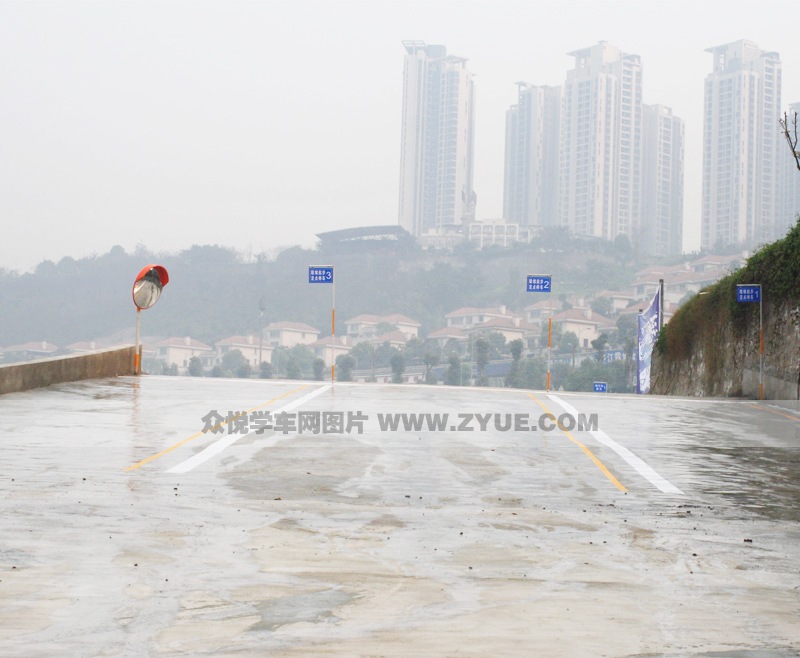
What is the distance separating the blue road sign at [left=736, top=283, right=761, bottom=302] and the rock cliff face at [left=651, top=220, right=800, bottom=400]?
631 mm

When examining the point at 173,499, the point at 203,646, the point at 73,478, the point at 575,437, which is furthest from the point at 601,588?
the point at 575,437

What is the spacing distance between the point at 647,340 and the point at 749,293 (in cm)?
1649

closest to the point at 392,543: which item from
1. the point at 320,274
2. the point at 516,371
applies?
the point at 320,274

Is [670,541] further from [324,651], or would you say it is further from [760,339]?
[760,339]

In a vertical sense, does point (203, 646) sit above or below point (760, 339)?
below

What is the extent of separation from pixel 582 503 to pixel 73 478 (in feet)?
14.5

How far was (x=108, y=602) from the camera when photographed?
5.86m

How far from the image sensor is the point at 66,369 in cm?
2286

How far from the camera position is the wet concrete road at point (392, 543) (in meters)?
5.41

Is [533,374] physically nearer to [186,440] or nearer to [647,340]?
[647,340]

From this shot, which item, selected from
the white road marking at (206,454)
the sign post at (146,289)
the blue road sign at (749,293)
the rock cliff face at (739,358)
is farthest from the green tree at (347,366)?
the white road marking at (206,454)

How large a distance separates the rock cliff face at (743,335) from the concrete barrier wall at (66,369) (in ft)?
53.1

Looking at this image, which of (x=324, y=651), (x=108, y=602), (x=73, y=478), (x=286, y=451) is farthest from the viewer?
(x=286, y=451)

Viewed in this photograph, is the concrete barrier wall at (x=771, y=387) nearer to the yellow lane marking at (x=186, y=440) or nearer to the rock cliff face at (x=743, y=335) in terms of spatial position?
the rock cliff face at (x=743, y=335)
